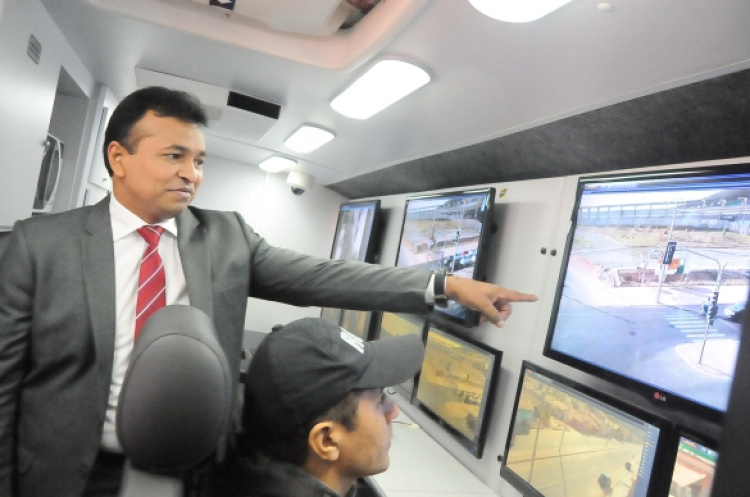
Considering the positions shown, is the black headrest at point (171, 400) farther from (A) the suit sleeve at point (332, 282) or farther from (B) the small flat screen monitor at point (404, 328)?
(B) the small flat screen monitor at point (404, 328)

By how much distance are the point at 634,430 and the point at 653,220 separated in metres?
0.59

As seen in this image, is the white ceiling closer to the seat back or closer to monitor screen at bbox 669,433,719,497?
monitor screen at bbox 669,433,719,497

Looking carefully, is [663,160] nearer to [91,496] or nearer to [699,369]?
[699,369]

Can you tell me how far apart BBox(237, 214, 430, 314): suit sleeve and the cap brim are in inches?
6.2

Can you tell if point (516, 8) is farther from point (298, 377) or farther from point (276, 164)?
point (276, 164)

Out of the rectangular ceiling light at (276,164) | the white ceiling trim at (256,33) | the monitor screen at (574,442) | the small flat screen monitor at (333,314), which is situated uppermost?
the white ceiling trim at (256,33)

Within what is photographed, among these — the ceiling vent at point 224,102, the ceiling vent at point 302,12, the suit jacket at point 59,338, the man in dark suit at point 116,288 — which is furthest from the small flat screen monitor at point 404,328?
the suit jacket at point 59,338

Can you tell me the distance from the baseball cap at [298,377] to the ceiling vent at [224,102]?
1.94 metres

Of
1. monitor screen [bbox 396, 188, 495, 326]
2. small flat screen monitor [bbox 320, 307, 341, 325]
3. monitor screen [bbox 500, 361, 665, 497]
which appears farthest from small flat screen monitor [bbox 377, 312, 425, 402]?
monitor screen [bbox 500, 361, 665, 497]

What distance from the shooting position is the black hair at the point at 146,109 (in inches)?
50.1

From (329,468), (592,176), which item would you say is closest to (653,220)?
(592,176)

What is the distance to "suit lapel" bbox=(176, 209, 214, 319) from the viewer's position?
1.17m

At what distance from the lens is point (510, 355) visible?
216 cm

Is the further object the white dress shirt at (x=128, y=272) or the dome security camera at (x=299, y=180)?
the dome security camera at (x=299, y=180)
